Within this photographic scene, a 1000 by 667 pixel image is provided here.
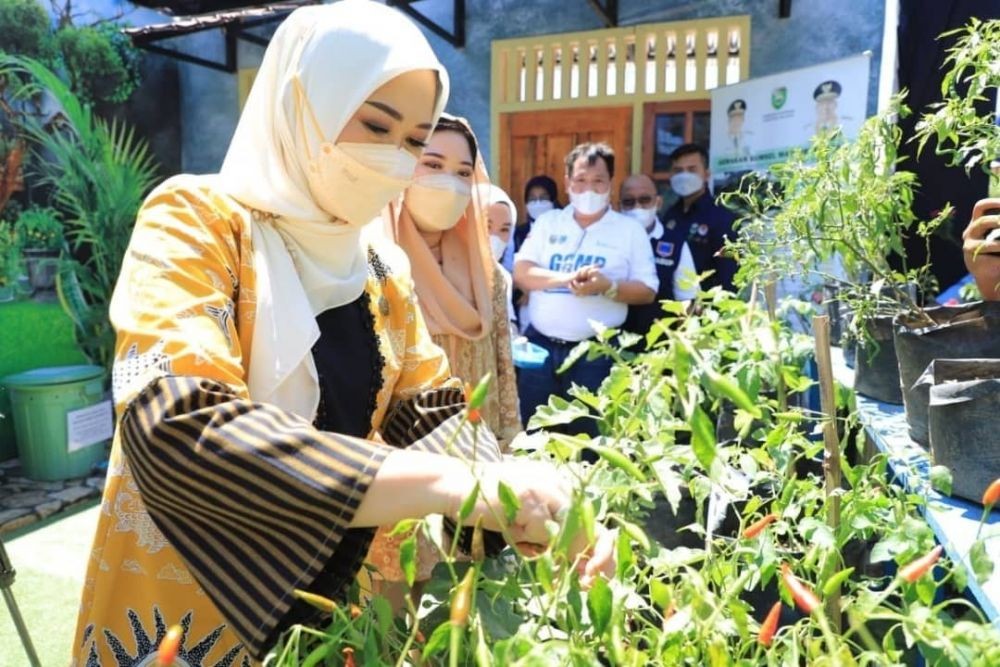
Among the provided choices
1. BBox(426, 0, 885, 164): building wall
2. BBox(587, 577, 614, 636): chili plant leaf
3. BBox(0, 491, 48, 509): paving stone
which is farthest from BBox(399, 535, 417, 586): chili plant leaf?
BBox(426, 0, 885, 164): building wall

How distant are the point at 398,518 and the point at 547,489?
0.47ft

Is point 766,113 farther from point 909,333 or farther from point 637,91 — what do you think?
point 909,333

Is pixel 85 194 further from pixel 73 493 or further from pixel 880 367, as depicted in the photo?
pixel 880 367

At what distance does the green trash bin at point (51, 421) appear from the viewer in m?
4.20

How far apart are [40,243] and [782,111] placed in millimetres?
4296

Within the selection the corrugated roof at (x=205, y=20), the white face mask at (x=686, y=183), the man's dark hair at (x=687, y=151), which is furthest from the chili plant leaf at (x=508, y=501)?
the corrugated roof at (x=205, y=20)

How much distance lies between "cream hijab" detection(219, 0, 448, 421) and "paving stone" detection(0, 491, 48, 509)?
352cm

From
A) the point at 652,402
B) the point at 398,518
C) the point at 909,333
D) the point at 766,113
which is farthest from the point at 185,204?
the point at 766,113

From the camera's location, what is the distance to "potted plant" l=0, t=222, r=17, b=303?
415cm

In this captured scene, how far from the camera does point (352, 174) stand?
107 centimetres

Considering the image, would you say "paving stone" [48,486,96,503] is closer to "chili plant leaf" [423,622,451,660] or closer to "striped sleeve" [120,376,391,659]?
"striped sleeve" [120,376,391,659]

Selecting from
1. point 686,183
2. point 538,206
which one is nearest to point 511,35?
point 538,206

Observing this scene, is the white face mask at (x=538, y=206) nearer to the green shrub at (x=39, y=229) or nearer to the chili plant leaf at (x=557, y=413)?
the green shrub at (x=39, y=229)

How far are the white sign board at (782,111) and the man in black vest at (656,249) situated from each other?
73cm
